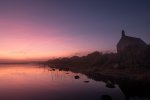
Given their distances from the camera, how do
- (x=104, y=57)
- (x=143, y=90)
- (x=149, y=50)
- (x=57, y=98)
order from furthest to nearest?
(x=104, y=57)
(x=149, y=50)
(x=143, y=90)
(x=57, y=98)

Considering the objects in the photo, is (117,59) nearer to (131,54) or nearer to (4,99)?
(131,54)

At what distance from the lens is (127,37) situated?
4510 inches

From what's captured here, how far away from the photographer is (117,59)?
300 ft

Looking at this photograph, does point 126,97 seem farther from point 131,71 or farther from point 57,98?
point 131,71

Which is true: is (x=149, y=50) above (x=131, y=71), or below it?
above

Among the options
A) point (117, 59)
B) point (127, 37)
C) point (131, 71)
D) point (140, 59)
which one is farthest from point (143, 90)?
point (127, 37)

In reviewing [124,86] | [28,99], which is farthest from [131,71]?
[28,99]

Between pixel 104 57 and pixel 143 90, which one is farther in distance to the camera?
pixel 104 57

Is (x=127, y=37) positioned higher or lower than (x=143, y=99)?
higher

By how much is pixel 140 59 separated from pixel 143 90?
107 feet

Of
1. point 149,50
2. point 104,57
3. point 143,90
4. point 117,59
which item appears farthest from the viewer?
point 104,57

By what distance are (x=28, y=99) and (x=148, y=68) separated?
145 feet

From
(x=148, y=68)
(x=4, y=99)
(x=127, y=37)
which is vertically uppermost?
(x=127, y=37)

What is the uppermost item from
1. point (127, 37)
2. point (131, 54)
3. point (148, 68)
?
point (127, 37)
